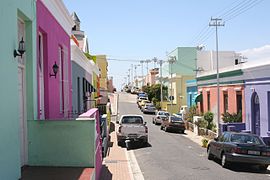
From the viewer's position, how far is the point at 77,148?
9.83 m

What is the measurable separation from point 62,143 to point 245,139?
9937 millimetres

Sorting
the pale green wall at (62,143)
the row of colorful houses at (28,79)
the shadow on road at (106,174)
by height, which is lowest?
the shadow on road at (106,174)

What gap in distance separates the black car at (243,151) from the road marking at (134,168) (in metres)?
3.72

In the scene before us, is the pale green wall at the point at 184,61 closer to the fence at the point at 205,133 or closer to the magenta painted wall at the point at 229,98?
the magenta painted wall at the point at 229,98

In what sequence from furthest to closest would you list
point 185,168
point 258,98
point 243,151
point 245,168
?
point 258,98, point 245,168, point 185,168, point 243,151

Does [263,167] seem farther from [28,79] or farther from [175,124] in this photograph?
[175,124]

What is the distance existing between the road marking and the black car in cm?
372

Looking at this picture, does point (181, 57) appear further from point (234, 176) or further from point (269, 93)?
point (234, 176)

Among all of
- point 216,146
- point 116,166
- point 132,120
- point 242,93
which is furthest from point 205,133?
point 116,166

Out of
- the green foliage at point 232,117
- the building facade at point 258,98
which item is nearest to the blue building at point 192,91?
the green foliage at point 232,117

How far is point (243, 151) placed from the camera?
1648cm

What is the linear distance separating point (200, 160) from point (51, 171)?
1163cm

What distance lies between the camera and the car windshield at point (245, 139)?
17219 millimetres

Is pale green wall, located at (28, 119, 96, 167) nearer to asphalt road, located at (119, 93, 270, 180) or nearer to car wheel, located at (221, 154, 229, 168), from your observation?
asphalt road, located at (119, 93, 270, 180)
